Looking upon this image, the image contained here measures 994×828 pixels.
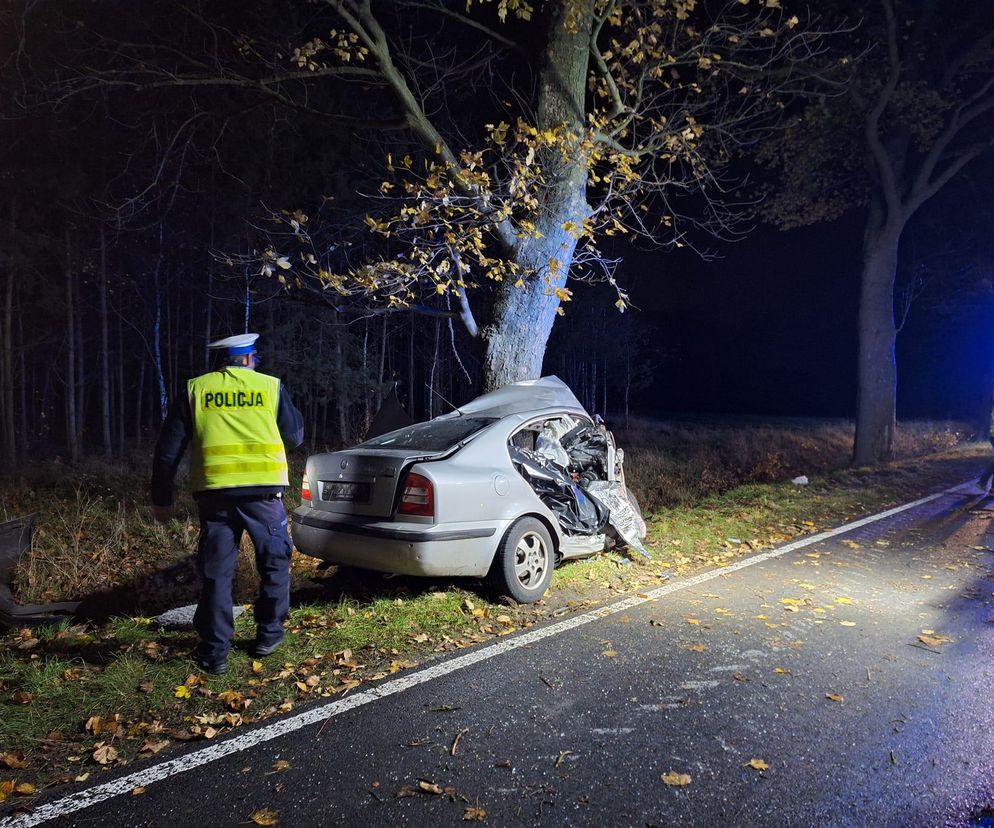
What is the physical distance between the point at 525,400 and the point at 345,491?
2120mm

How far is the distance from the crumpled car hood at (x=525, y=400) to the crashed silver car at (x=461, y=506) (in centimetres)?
5

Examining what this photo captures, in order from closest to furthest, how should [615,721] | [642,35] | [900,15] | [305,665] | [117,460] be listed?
[615,721] → [305,665] → [642,35] → [900,15] → [117,460]

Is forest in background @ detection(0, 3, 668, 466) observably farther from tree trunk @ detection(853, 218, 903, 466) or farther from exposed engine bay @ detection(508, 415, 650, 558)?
tree trunk @ detection(853, 218, 903, 466)

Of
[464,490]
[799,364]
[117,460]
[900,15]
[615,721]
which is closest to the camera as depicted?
[615,721]

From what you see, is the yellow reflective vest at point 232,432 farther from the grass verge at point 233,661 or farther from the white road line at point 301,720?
the white road line at point 301,720

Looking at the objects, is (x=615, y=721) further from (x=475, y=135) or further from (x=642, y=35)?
(x=475, y=135)

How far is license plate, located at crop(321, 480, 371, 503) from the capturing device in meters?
4.91

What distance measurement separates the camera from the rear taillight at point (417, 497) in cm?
463

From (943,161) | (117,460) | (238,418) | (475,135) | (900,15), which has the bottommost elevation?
(117,460)

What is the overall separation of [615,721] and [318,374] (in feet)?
59.5

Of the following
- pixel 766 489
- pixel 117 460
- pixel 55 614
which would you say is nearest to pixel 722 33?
pixel 766 489

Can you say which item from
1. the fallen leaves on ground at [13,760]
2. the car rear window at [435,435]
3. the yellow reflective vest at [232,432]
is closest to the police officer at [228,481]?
the yellow reflective vest at [232,432]

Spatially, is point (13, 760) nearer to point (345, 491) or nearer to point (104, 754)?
point (104, 754)

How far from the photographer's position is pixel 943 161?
15117 millimetres
